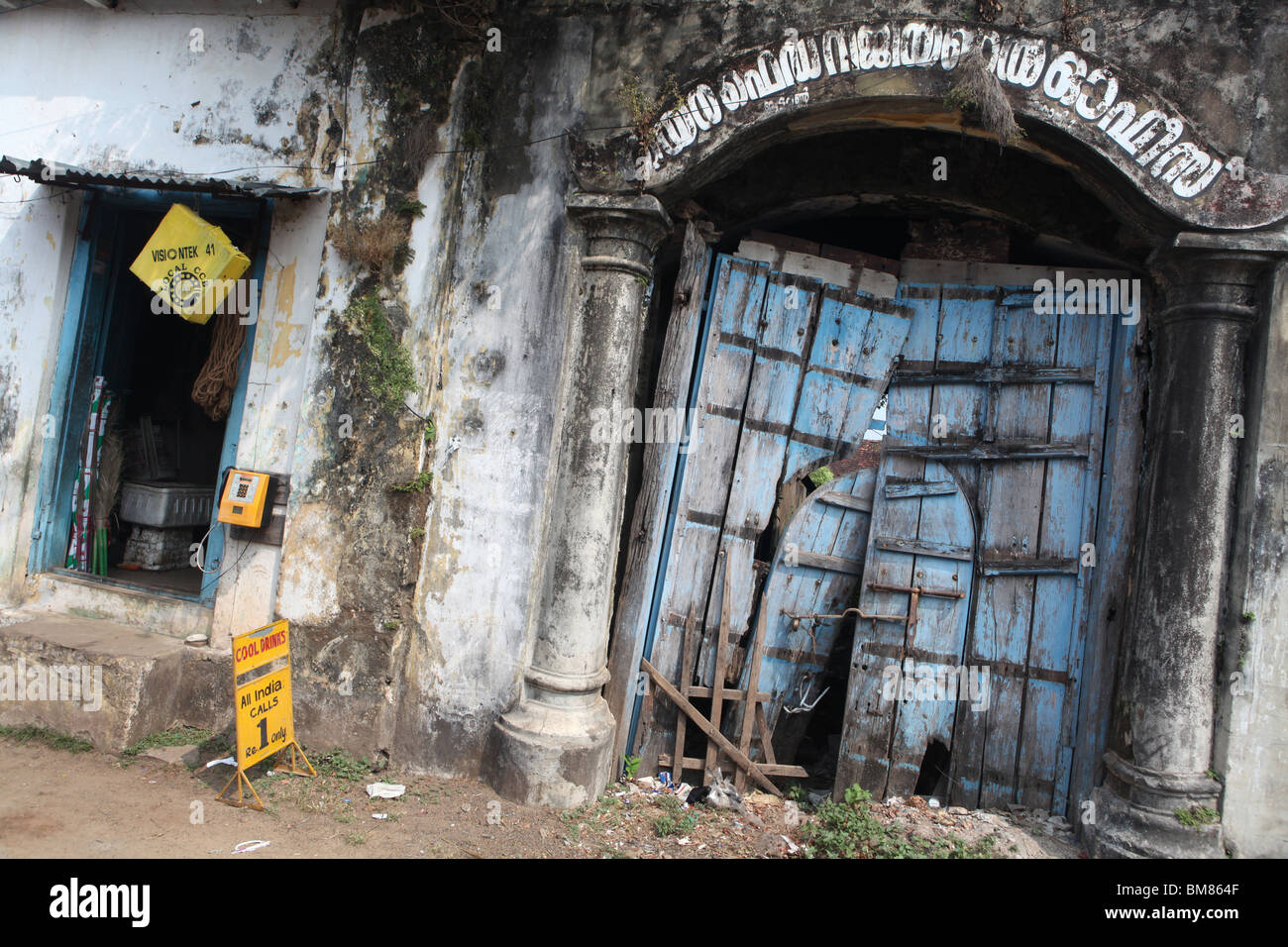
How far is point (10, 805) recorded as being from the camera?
3816 mm

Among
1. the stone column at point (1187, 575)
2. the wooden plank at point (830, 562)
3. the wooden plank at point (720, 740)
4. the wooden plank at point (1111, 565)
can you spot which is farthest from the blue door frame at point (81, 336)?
the stone column at point (1187, 575)

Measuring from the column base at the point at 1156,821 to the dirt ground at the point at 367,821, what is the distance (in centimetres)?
28

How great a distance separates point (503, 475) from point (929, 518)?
241cm

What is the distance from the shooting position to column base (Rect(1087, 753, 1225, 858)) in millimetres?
3562

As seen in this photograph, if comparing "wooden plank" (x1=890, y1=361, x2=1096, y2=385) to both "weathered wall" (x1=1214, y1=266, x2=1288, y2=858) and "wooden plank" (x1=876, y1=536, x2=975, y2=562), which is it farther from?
"wooden plank" (x1=876, y1=536, x2=975, y2=562)

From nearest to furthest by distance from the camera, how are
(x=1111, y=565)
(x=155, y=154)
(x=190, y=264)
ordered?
1. (x=1111, y=565)
2. (x=190, y=264)
3. (x=155, y=154)

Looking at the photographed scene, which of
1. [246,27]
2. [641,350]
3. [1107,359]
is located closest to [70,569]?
[246,27]

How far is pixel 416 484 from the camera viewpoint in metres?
4.34

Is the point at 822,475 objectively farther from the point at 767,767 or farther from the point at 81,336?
the point at 81,336

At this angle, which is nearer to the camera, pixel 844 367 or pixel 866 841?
pixel 866 841

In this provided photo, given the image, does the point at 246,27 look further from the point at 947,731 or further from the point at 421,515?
the point at 947,731

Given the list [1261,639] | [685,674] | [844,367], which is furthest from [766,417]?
[1261,639]

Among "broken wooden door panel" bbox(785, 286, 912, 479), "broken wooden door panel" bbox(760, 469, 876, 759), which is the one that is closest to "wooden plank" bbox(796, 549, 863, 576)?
"broken wooden door panel" bbox(760, 469, 876, 759)

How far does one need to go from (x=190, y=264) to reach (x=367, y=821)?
350 centimetres
